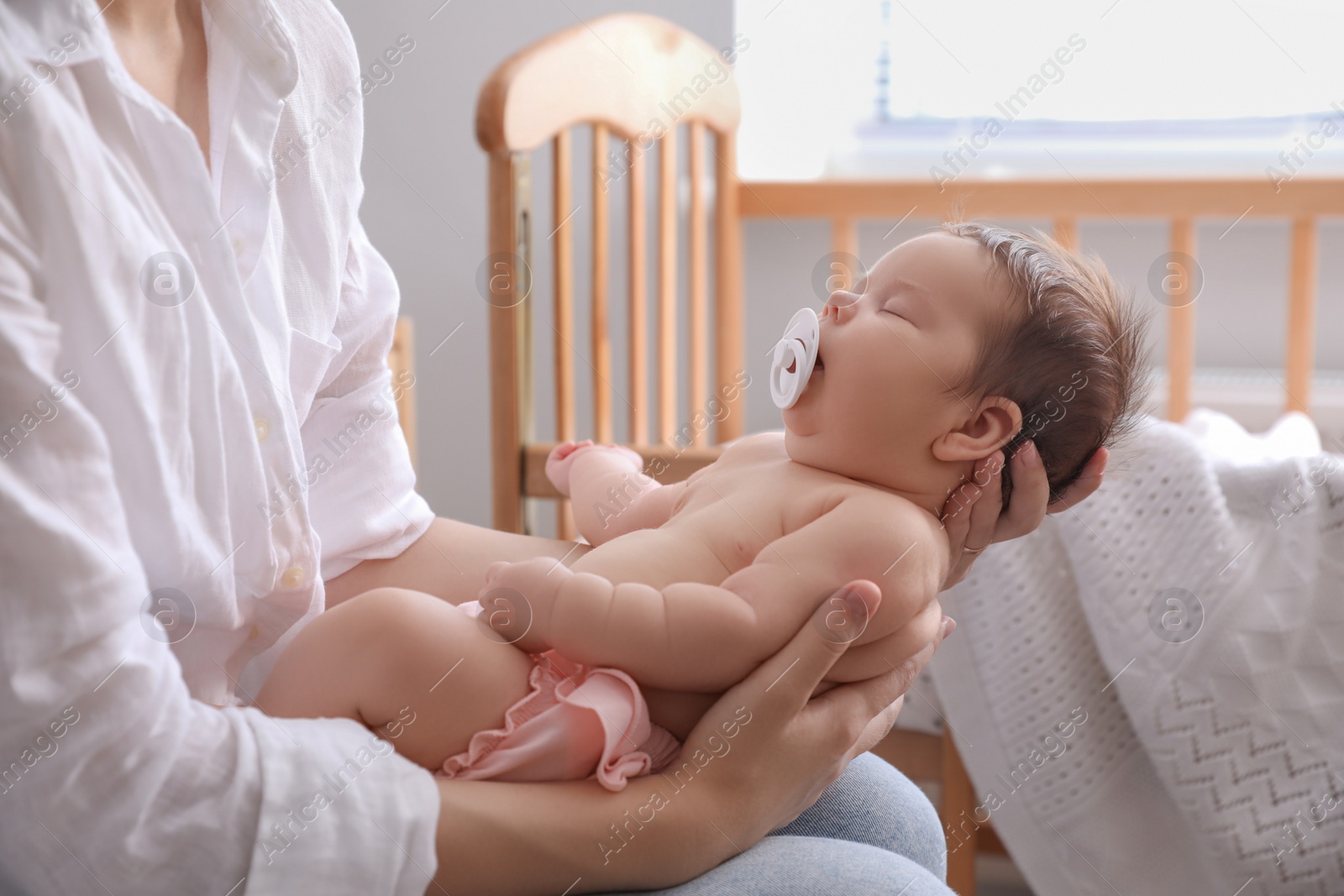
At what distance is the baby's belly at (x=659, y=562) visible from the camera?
2.31 feet

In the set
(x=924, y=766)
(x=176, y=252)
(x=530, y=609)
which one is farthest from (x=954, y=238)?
(x=924, y=766)

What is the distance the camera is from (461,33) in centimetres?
201

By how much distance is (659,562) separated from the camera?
716mm

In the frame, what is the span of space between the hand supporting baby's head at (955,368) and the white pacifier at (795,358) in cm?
2

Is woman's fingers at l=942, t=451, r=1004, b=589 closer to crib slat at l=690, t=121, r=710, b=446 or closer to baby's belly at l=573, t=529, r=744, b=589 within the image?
baby's belly at l=573, t=529, r=744, b=589

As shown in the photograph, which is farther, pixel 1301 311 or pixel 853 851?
pixel 1301 311

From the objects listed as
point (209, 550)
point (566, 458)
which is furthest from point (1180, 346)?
point (209, 550)

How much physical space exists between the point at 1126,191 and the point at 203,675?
1582mm

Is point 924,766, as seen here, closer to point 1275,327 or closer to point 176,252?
point 176,252

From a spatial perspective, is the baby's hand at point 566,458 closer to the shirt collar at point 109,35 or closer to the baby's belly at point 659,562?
the baby's belly at point 659,562

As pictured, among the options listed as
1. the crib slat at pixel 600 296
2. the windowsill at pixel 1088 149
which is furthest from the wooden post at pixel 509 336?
the windowsill at pixel 1088 149

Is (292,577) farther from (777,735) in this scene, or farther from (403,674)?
(777,735)

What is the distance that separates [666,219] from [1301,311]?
3.42ft

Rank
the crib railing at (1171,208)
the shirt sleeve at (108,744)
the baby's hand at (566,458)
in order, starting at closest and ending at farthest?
the shirt sleeve at (108,744) < the baby's hand at (566,458) < the crib railing at (1171,208)
